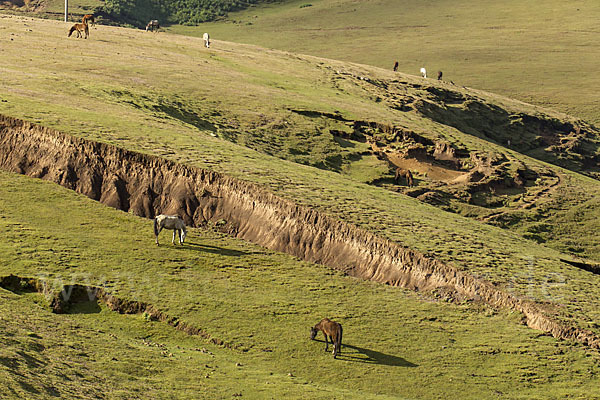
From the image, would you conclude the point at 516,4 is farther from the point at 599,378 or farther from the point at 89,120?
the point at 599,378

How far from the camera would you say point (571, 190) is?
49625 mm

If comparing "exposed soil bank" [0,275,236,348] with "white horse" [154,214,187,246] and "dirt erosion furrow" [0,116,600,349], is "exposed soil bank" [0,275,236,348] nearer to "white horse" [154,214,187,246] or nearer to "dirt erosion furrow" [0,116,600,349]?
"white horse" [154,214,187,246]

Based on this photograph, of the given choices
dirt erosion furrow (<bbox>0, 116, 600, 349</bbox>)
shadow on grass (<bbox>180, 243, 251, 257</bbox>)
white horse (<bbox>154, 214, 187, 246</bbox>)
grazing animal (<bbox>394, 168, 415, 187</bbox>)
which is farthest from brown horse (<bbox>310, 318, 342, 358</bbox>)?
grazing animal (<bbox>394, 168, 415, 187</bbox>)

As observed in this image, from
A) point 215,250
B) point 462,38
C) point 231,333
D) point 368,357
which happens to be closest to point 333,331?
point 368,357

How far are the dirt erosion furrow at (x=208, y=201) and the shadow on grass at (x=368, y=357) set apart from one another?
5460 mm

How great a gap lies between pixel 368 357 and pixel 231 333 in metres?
3.84

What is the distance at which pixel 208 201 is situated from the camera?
31531 millimetres

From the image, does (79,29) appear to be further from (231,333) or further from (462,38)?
(462,38)

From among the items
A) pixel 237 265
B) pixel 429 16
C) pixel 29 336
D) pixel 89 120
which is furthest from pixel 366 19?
pixel 29 336

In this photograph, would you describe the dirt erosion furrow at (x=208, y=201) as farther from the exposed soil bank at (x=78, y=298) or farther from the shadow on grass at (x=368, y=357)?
the exposed soil bank at (x=78, y=298)

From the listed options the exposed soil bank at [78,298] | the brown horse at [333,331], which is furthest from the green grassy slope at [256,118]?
the exposed soil bank at [78,298]

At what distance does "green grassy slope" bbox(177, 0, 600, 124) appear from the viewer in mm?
90875

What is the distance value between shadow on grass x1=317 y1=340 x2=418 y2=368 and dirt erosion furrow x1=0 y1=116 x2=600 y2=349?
17.9 ft

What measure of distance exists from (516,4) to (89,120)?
116562 mm
